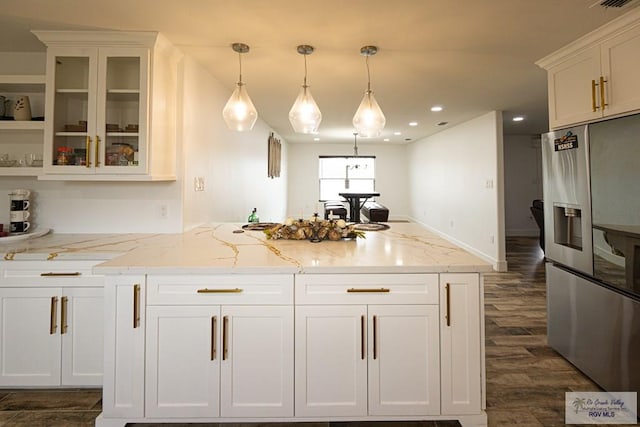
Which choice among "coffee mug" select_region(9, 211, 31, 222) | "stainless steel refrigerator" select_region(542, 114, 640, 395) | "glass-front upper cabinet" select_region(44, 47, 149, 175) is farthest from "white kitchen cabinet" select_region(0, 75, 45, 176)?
"stainless steel refrigerator" select_region(542, 114, 640, 395)

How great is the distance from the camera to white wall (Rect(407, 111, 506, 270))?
4.74 meters

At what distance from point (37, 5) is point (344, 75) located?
2338 millimetres

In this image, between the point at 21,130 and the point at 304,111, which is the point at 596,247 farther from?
the point at 21,130

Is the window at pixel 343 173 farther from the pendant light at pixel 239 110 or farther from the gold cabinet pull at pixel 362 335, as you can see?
the gold cabinet pull at pixel 362 335

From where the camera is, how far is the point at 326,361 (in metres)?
1.58

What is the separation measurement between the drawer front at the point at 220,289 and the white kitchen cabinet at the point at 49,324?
0.65 m

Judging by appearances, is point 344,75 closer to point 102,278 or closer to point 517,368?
point 102,278

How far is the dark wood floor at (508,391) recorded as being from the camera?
1.81 m

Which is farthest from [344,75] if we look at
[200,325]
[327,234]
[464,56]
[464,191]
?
[464,191]

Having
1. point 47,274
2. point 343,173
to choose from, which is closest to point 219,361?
point 47,274

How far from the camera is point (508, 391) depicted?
2076 mm

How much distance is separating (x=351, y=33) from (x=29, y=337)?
284 centimetres

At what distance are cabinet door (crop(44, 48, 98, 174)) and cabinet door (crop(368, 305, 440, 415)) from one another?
7.34ft

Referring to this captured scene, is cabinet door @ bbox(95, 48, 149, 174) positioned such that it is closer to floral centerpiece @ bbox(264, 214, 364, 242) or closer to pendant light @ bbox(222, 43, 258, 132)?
pendant light @ bbox(222, 43, 258, 132)
